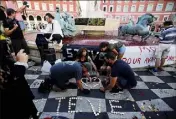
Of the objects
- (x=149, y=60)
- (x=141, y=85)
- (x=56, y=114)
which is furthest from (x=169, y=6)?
(x=56, y=114)

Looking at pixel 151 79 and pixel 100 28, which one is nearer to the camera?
pixel 151 79

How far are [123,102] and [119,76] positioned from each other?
47 centimetres

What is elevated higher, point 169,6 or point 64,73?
point 169,6

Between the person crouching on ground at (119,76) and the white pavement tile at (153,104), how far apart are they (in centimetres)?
41

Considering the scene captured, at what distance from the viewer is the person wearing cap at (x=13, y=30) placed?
280cm

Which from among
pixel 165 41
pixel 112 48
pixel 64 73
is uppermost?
pixel 165 41

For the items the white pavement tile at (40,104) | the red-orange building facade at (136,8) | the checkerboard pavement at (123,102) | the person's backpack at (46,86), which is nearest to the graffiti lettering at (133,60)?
the checkerboard pavement at (123,102)

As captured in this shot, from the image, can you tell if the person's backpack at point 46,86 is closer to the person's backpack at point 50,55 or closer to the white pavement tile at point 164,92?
the person's backpack at point 50,55

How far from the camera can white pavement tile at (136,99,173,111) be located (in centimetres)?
204

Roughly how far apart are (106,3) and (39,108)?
7.27 meters

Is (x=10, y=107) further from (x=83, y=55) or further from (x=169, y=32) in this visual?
(x=169, y=32)

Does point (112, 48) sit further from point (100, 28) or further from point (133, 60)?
point (100, 28)

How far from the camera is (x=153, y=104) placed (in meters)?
2.14

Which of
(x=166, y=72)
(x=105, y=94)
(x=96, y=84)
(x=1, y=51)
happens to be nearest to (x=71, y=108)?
(x=105, y=94)
